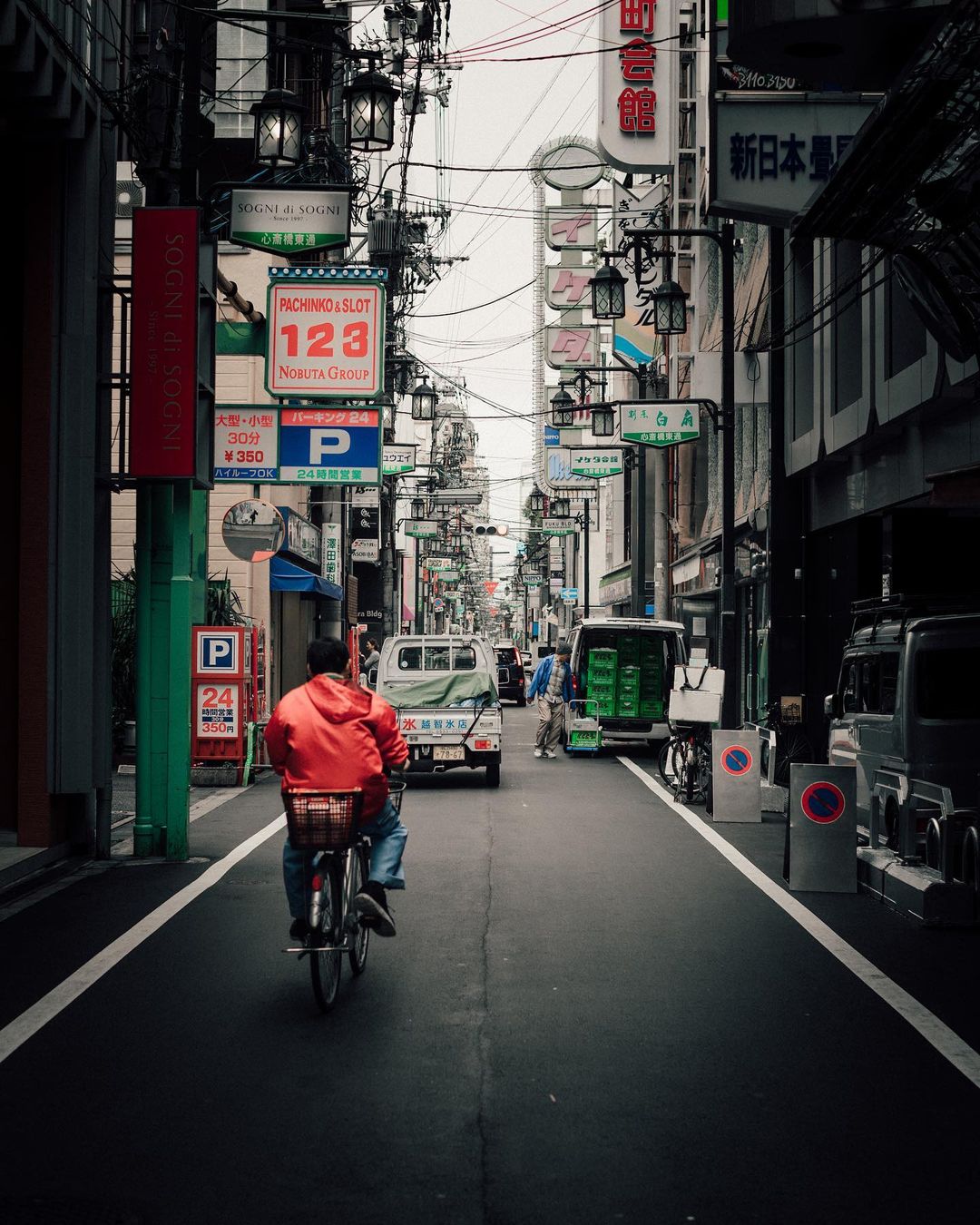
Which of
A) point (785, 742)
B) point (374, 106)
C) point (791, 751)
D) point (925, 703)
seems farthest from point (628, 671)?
point (925, 703)

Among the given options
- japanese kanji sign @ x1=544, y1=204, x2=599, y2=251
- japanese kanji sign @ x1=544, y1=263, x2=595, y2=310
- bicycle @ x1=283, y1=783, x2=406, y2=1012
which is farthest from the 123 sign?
japanese kanji sign @ x1=544, y1=263, x2=595, y2=310

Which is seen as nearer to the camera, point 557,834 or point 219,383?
point 557,834

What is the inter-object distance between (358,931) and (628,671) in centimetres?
1867

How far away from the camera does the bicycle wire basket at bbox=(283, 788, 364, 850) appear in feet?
24.1

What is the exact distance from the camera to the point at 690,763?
1864 cm

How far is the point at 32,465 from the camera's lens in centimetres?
1228

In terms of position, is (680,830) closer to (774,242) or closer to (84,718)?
(84,718)

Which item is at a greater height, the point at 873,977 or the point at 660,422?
the point at 660,422

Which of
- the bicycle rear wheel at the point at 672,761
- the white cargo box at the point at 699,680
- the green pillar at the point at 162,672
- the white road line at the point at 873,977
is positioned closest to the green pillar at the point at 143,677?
the green pillar at the point at 162,672

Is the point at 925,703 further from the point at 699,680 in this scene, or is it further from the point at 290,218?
the point at 290,218

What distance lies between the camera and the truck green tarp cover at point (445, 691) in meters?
20.8

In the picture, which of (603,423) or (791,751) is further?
(603,423)

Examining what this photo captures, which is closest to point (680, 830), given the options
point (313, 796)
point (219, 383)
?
point (313, 796)

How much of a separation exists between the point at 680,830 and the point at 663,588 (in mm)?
28237
